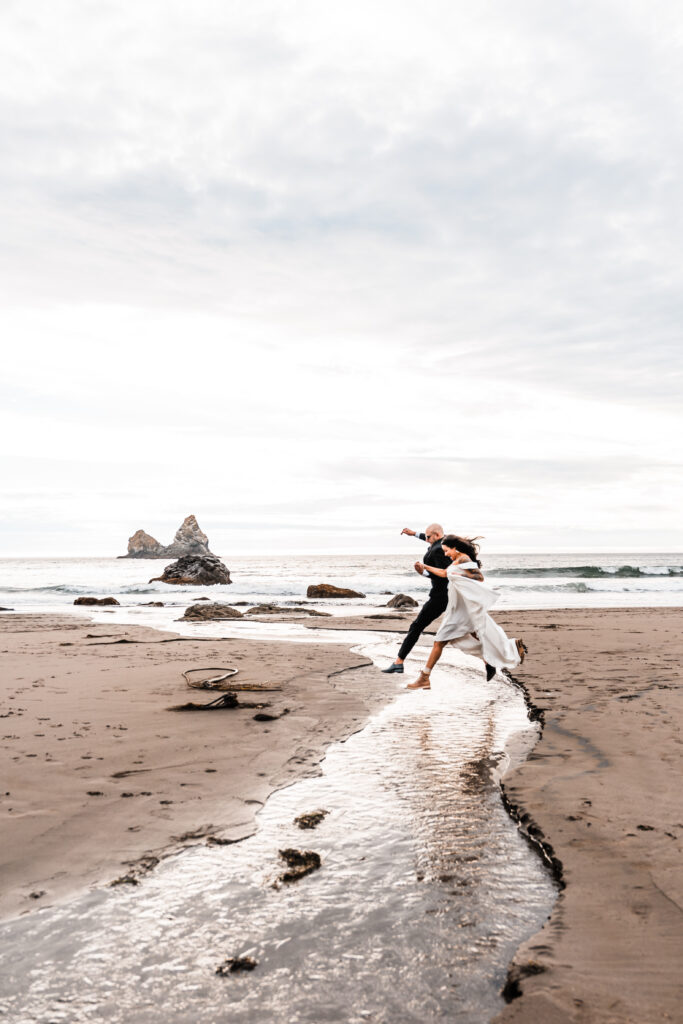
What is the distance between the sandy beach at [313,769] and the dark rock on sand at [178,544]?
2446 inches

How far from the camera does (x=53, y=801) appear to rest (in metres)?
4.25

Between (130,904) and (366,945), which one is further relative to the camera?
(130,904)

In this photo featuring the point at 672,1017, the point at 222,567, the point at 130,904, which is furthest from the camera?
the point at 222,567

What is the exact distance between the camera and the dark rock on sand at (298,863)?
3273 mm

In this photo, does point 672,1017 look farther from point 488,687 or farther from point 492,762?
point 488,687

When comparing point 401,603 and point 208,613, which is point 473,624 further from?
point 401,603

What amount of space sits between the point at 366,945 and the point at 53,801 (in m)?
2.53

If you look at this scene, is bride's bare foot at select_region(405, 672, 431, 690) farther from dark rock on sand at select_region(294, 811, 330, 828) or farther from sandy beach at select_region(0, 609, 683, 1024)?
dark rock on sand at select_region(294, 811, 330, 828)

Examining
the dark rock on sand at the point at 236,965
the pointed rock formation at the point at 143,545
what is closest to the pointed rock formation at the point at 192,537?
the pointed rock formation at the point at 143,545

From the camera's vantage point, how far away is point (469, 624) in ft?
29.0

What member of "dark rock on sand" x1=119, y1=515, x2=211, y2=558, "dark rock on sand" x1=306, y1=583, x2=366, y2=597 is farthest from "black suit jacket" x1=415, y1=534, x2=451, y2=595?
"dark rock on sand" x1=119, y1=515, x2=211, y2=558

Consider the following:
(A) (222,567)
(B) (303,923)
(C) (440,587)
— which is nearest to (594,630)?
(C) (440,587)

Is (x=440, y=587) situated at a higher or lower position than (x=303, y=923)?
higher

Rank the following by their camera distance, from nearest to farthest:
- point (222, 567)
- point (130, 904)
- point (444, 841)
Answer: point (130, 904), point (444, 841), point (222, 567)
